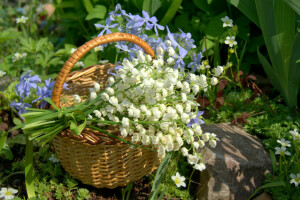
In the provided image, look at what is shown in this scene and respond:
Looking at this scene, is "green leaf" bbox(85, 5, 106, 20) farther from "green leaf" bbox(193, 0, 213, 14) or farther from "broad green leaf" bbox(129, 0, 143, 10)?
"green leaf" bbox(193, 0, 213, 14)

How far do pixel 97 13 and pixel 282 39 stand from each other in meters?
1.31

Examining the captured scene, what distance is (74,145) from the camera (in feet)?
5.37

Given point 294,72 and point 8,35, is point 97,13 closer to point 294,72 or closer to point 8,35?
point 8,35

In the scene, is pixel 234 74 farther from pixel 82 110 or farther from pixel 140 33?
pixel 82 110

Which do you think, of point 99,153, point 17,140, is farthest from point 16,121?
point 99,153

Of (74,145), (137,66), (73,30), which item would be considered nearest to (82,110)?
(74,145)

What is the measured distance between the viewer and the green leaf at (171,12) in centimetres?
243

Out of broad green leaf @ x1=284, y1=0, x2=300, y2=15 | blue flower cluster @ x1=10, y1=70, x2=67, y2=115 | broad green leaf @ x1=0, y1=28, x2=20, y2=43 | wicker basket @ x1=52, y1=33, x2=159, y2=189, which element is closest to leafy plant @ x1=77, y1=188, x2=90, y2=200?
wicker basket @ x1=52, y1=33, x2=159, y2=189

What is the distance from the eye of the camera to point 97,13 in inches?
102

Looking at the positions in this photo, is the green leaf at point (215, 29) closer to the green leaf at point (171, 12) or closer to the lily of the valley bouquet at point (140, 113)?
the green leaf at point (171, 12)

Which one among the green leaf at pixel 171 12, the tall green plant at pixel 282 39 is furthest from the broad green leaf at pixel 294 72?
the green leaf at pixel 171 12

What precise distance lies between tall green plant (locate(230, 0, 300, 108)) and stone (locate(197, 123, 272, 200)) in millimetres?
491

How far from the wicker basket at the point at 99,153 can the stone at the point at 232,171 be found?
0.31 m

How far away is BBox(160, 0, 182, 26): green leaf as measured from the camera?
243 cm
